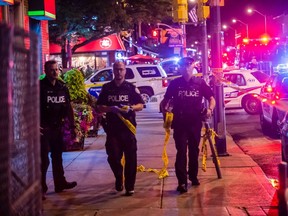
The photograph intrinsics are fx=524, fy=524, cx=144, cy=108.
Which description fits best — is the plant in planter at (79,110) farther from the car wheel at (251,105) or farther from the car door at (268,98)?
the car wheel at (251,105)

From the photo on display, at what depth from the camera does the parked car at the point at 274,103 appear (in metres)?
12.6

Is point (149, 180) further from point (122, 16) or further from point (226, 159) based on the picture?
point (122, 16)

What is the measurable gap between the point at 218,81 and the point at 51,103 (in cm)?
378

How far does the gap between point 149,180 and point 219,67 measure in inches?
114

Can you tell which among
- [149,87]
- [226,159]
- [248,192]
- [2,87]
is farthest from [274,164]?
[149,87]

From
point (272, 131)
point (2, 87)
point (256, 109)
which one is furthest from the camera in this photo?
point (256, 109)

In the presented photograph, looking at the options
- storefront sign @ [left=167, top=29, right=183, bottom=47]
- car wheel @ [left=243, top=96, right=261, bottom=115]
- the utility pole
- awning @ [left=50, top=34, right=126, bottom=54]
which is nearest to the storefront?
awning @ [left=50, top=34, right=126, bottom=54]

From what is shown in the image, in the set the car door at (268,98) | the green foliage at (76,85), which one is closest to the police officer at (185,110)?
the green foliage at (76,85)

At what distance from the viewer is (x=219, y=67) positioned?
9664mm

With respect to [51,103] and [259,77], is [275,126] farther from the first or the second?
[51,103]

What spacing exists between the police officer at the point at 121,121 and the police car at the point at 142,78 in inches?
566

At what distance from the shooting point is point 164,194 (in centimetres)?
693

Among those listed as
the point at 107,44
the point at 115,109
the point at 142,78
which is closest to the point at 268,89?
the point at 115,109

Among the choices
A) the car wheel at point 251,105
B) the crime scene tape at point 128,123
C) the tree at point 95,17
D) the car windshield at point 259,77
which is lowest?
the car wheel at point 251,105
